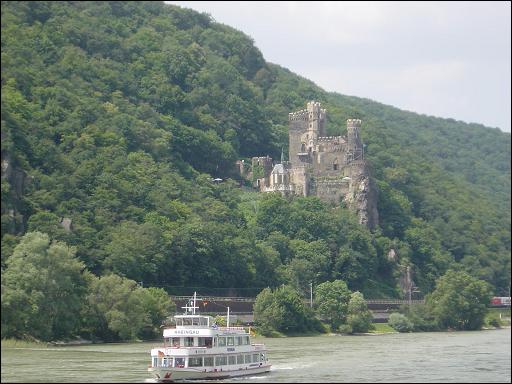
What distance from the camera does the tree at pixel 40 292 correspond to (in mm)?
97438

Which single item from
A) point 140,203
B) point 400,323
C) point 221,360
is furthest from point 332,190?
point 221,360

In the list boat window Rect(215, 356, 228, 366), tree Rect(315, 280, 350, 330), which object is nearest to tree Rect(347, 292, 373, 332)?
tree Rect(315, 280, 350, 330)

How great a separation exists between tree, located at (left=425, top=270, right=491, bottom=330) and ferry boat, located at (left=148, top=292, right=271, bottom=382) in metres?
70.7

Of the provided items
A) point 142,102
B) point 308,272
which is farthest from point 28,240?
point 142,102

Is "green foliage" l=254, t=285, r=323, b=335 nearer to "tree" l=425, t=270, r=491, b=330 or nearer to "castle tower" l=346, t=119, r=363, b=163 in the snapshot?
"tree" l=425, t=270, r=491, b=330

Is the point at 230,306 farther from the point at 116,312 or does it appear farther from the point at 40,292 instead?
the point at 40,292

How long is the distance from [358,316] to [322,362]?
53632mm

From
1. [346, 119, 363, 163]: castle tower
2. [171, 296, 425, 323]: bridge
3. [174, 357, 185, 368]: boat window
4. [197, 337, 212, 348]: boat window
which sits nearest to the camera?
[174, 357, 185, 368]: boat window

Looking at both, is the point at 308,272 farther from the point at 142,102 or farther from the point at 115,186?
the point at 142,102

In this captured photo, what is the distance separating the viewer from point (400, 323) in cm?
14938

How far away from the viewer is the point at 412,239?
194 m

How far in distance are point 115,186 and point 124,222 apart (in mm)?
10212

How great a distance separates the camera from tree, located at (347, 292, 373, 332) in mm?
140000

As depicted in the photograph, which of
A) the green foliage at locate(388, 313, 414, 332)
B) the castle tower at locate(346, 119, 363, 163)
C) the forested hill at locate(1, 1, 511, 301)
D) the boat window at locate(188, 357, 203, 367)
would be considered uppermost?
the castle tower at locate(346, 119, 363, 163)
